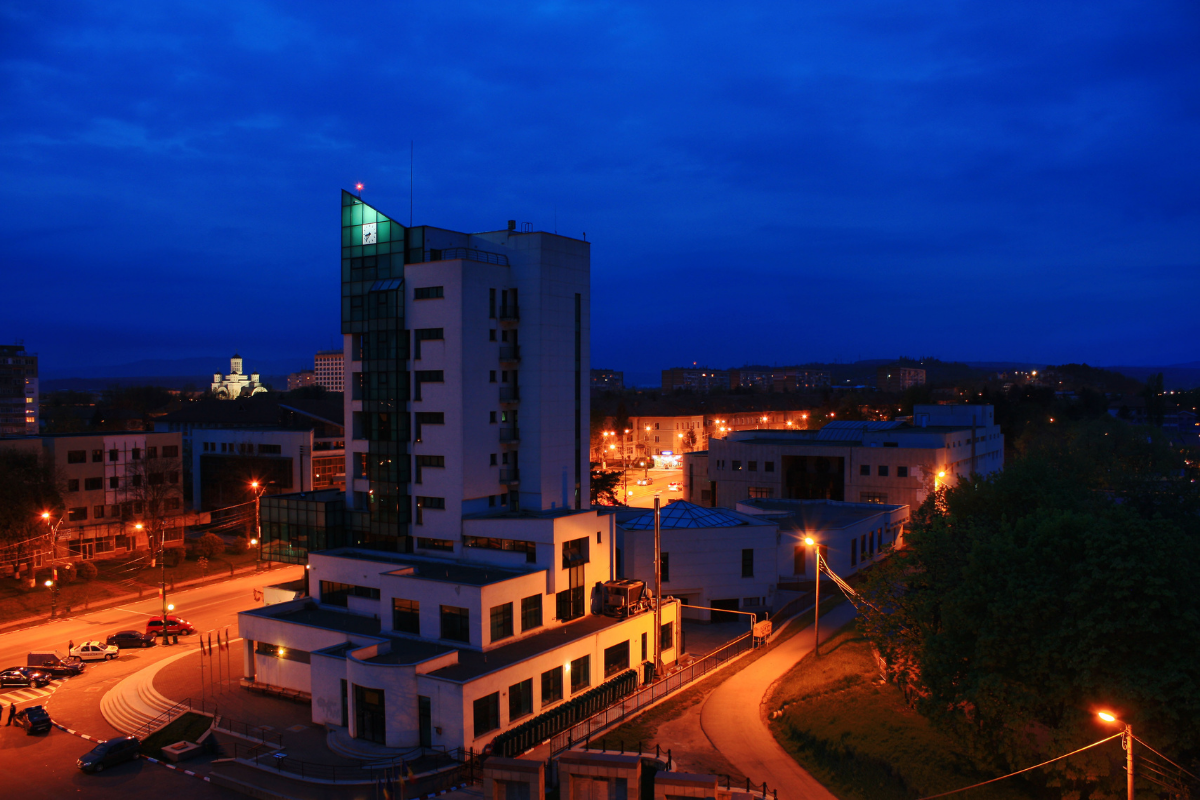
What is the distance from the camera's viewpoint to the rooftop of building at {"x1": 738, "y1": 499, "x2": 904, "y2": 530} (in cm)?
6900

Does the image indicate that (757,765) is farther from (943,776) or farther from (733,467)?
(733,467)

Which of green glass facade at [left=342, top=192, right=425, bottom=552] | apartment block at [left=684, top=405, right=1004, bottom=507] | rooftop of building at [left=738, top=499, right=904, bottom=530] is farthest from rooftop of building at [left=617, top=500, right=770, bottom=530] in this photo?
apartment block at [left=684, top=405, right=1004, bottom=507]

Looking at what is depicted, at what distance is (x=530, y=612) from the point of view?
4359 centimetres

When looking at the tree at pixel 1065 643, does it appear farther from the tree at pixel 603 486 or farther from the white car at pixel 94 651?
the tree at pixel 603 486

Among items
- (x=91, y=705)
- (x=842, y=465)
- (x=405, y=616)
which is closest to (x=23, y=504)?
(x=91, y=705)

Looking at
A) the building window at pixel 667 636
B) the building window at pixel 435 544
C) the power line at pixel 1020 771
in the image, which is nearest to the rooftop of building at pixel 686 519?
the building window at pixel 667 636

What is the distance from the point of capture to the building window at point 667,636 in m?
48.5

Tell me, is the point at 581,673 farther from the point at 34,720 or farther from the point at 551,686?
the point at 34,720

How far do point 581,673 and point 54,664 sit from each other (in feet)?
107

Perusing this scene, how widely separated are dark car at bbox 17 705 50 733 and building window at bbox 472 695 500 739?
2264 cm

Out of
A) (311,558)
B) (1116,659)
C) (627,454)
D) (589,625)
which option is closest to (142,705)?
(311,558)

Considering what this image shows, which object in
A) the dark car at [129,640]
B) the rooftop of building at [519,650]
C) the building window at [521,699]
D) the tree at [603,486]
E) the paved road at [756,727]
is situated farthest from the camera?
the tree at [603,486]

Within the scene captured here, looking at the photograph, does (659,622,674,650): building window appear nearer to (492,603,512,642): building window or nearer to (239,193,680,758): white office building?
(239,193,680,758): white office building

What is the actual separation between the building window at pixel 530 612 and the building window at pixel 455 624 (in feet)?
11.7
